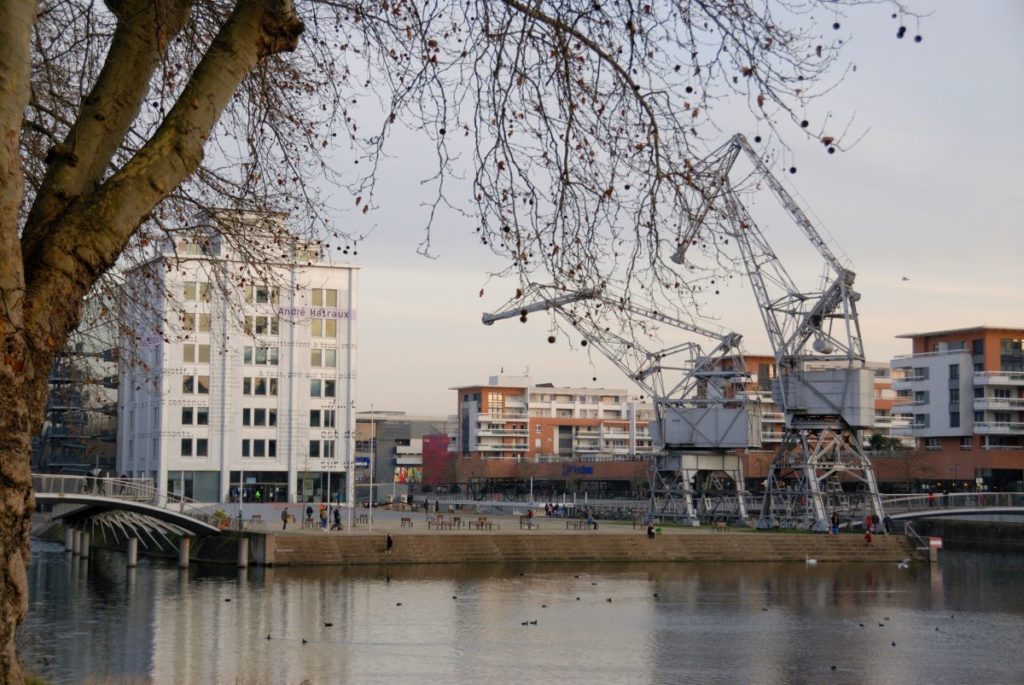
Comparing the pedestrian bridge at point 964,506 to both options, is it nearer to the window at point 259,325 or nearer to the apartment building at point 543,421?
the window at point 259,325

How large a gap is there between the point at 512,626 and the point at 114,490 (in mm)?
24027

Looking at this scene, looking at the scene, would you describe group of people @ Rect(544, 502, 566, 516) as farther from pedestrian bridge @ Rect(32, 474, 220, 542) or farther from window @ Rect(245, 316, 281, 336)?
pedestrian bridge @ Rect(32, 474, 220, 542)

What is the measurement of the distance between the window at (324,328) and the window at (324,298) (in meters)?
1.02

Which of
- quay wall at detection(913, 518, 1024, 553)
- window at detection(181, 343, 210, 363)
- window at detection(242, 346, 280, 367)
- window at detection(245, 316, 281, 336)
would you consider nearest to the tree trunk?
window at detection(245, 316, 281, 336)

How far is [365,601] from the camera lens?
1629 inches

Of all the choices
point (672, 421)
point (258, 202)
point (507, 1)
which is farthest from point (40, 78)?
point (672, 421)

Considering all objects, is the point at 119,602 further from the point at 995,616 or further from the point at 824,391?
the point at 824,391

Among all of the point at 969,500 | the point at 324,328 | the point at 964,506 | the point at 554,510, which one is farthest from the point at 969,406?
the point at 324,328

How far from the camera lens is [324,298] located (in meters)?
80.9

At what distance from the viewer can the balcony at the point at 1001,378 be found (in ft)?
320

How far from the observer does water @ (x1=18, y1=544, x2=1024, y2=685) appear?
2892 cm

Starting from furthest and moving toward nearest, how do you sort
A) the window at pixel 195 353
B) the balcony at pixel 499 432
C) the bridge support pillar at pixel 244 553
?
the balcony at pixel 499 432, the window at pixel 195 353, the bridge support pillar at pixel 244 553

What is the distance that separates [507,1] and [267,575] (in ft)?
137

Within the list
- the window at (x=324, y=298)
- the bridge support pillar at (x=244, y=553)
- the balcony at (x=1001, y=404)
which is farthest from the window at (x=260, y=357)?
the balcony at (x=1001, y=404)
